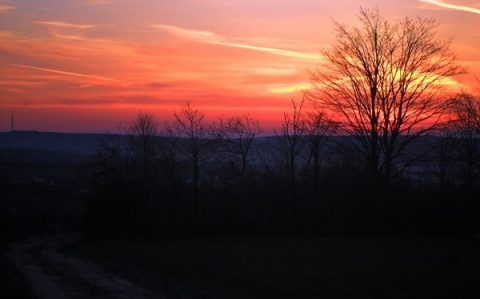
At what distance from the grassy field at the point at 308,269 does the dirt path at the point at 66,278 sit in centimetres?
99

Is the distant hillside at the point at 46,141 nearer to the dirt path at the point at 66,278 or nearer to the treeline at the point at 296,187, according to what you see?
the treeline at the point at 296,187

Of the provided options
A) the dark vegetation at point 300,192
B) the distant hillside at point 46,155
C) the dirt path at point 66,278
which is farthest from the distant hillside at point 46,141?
the dirt path at point 66,278

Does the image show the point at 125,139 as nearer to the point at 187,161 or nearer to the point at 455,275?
the point at 187,161

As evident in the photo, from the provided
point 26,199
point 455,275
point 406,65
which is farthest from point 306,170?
point 26,199

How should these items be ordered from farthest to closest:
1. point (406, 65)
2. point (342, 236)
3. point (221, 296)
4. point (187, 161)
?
1. point (187, 161)
2. point (406, 65)
3. point (342, 236)
4. point (221, 296)

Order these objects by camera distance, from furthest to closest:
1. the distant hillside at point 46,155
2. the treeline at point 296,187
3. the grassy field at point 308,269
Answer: the distant hillside at point 46,155, the treeline at point 296,187, the grassy field at point 308,269

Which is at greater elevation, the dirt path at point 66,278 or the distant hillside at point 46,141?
the distant hillside at point 46,141

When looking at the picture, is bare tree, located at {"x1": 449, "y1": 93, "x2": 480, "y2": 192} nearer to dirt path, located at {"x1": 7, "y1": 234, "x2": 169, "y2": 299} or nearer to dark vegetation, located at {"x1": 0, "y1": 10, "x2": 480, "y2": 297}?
dark vegetation, located at {"x1": 0, "y1": 10, "x2": 480, "y2": 297}

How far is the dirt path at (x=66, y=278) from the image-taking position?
63.4 feet

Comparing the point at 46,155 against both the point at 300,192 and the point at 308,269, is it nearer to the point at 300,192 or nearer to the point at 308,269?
the point at 300,192

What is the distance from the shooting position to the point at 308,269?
72.8 ft

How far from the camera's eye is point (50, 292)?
64.2 ft

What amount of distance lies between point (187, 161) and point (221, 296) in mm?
36275

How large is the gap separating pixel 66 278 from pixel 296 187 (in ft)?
94.4
